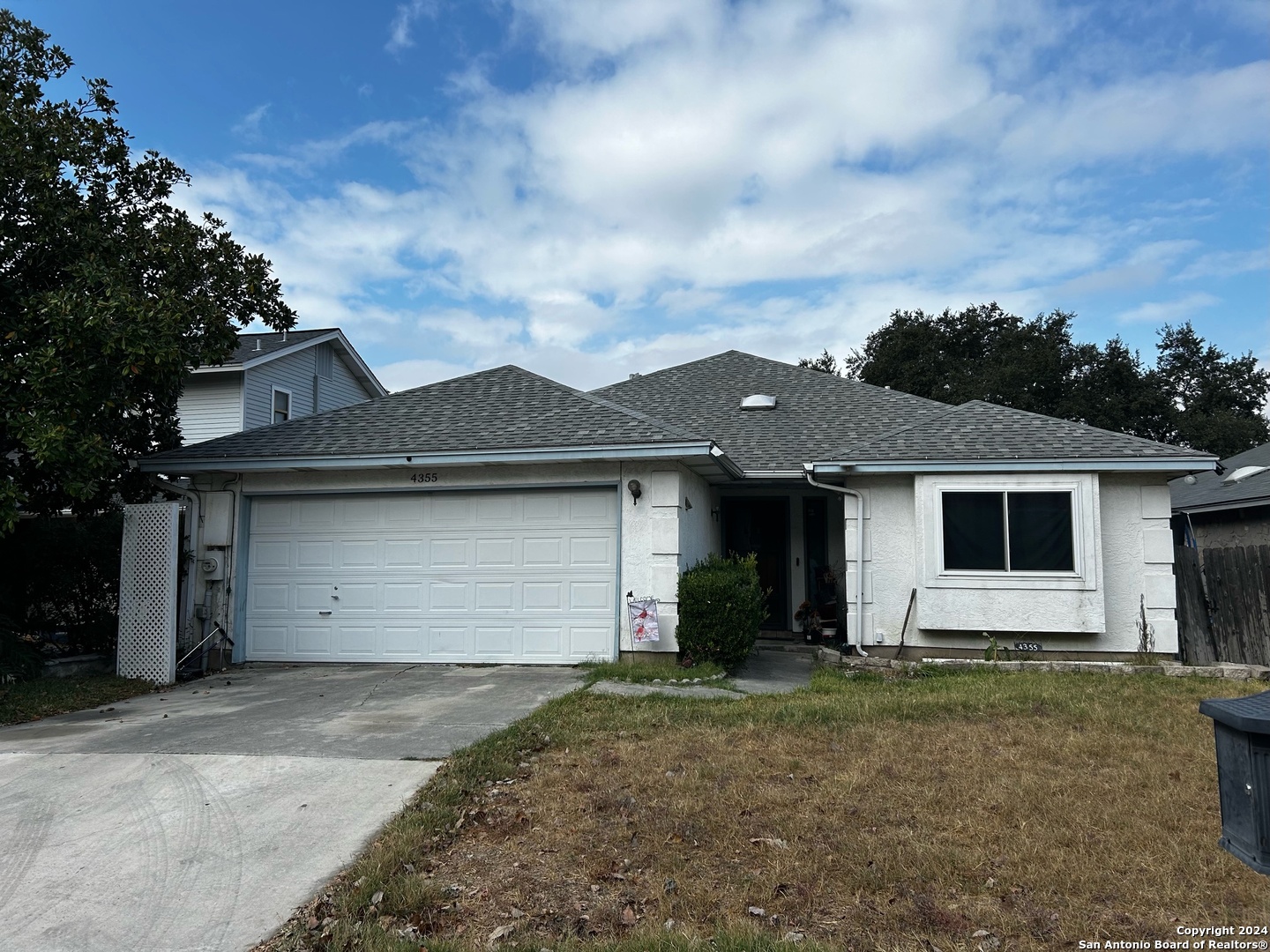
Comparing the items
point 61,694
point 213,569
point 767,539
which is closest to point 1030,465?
point 767,539

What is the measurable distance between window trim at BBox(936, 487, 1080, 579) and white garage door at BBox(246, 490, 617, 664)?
4184 mm

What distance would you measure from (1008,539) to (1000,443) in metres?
1.30

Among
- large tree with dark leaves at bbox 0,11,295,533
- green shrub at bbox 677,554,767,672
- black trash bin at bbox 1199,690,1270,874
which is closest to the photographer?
black trash bin at bbox 1199,690,1270,874

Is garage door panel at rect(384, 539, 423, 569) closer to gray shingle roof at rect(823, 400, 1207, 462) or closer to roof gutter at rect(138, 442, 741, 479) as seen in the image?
roof gutter at rect(138, 442, 741, 479)

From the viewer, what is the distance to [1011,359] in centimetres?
3594

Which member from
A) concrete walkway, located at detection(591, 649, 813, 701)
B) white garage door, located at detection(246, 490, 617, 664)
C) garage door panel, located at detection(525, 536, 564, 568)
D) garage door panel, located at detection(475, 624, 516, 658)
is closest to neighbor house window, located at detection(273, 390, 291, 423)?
white garage door, located at detection(246, 490, 617, 664)

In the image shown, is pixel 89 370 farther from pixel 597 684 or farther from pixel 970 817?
pixel 970 817

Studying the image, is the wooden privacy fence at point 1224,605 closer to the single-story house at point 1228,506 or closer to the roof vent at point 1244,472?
the single-story house at point 1228,506

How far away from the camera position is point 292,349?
798 inches

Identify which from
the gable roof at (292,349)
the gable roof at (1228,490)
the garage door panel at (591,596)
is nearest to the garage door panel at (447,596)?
the garage door panel at (591,596)

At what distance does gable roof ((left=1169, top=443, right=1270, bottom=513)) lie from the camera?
574 inches

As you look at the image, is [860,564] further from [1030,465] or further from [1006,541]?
[1030,465]

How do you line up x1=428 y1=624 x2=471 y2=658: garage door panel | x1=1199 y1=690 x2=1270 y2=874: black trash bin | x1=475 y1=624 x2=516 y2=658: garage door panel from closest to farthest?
1. x1=1199 y1=690 x2=1270 y2=874: black trash bin
2. x1=475 y1=624 x2=516 y2=658: garage door panel
3. x1=428 y1=624 x2=471 y2=658: garage door panel

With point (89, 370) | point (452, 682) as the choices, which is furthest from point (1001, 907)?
point (89, 370)
